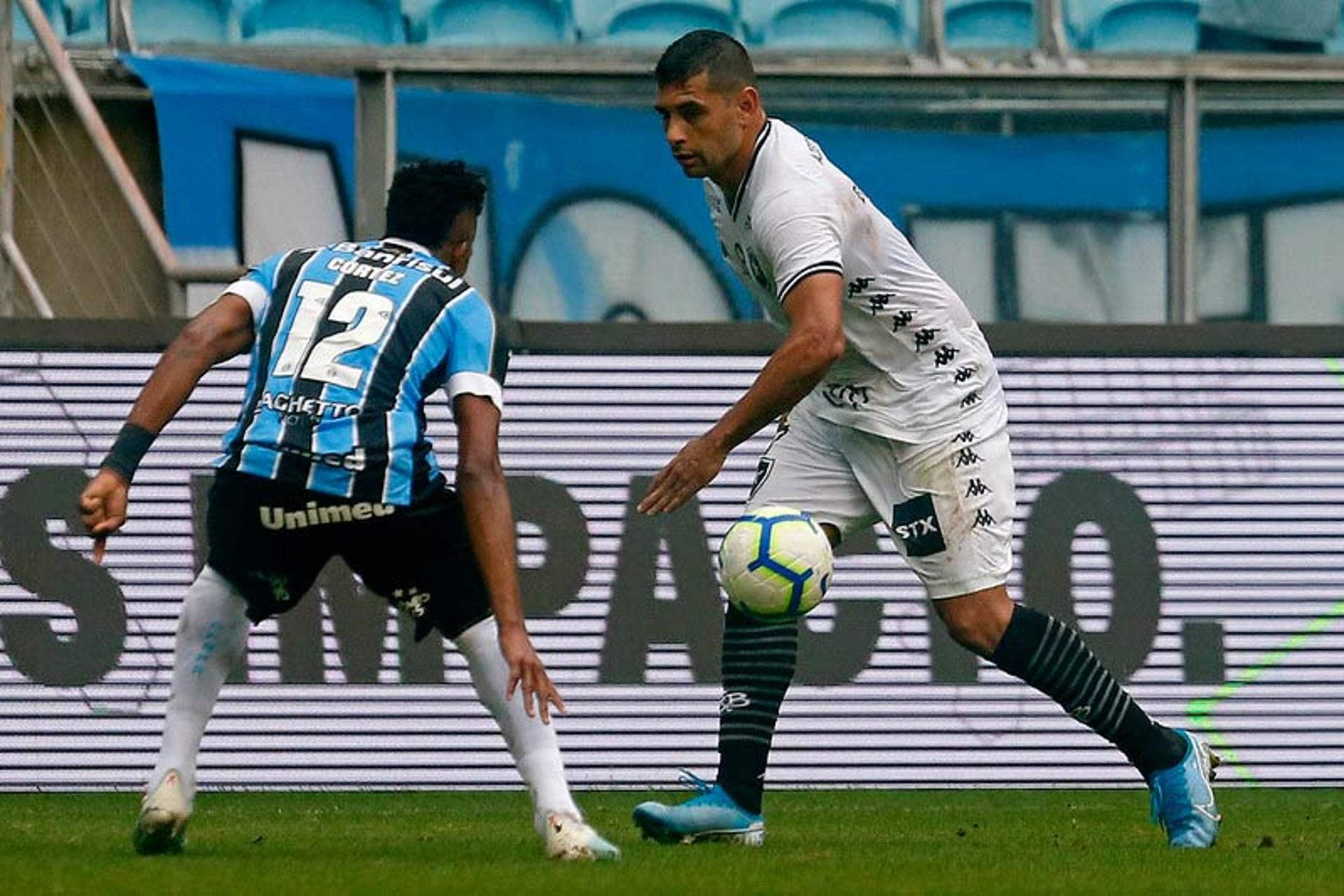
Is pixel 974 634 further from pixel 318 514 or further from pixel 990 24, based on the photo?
pixel 990 24

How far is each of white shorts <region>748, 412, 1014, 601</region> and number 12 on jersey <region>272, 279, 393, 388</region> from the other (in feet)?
3.99

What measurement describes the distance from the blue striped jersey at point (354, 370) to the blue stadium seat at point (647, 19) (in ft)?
22.3

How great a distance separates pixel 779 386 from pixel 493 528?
0.76 metres

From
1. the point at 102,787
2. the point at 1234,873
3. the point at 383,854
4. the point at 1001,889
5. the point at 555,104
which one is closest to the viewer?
the point at 1001,889

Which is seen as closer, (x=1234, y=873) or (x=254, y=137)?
(x=1234, y=873)

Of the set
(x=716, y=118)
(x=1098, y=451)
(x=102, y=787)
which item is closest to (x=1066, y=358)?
(x=1098, y=451)

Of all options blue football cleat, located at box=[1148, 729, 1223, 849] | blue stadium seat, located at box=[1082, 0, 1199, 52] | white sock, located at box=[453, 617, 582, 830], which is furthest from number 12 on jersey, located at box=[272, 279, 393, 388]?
blue stadium seat, located at box=[1082, 0, 1199, 52]

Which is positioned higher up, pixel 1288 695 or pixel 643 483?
A: pixel 643 483

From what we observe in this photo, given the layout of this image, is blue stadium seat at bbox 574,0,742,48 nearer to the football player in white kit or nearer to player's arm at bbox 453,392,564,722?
the football player in white kit

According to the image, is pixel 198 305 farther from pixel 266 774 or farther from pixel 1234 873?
pixel 1234 873

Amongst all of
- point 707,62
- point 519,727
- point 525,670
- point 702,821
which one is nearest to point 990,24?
point 707,62

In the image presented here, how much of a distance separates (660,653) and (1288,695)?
2.23 m

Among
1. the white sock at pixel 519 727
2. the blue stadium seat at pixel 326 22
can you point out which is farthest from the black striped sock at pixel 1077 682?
the blue stadium seat at pixel 326 22

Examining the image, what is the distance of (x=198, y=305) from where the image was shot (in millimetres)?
11977
